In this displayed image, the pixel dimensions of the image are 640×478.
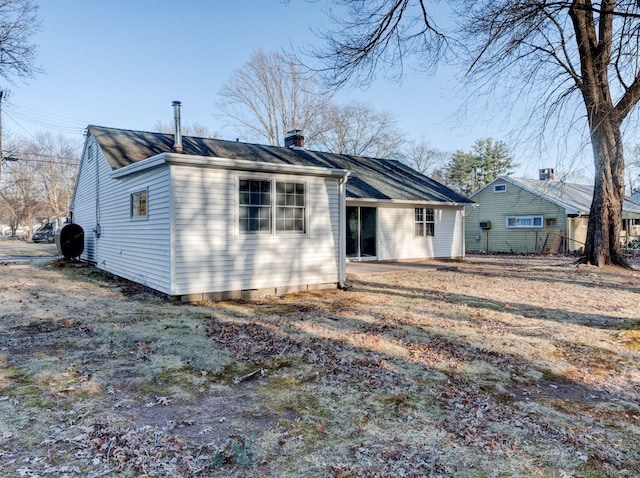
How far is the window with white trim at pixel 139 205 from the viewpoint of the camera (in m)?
8.88

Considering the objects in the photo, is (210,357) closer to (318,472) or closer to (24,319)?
(318,472)

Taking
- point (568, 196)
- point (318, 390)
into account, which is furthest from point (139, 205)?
point (568, 196)

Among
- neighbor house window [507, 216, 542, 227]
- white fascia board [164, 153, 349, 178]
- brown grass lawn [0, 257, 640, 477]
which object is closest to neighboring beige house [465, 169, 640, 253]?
neighbor house window [507, 216, 542, 227]

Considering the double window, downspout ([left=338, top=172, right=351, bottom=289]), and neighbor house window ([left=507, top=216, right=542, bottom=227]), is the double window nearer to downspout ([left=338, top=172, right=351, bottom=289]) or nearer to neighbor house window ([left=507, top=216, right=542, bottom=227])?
downspout ([left=338, top=172, right=351, bottom=289])

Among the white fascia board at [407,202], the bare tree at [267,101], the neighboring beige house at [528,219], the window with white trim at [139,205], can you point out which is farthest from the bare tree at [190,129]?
the window with white trim at [139,205]

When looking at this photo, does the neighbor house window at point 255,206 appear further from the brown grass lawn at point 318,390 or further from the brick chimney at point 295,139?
the brick chimney at point 295,139

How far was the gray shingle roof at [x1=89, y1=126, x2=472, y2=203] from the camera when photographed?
37.7 ft

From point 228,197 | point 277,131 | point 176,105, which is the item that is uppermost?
point 277,131

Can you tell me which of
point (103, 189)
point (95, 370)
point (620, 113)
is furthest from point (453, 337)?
point (103, 189)

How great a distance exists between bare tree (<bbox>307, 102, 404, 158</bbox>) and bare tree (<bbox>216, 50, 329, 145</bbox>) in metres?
0.84

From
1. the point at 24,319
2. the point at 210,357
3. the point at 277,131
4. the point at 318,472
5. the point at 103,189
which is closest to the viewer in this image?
the point at 318,472

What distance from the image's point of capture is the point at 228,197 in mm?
8227

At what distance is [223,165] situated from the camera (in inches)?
312

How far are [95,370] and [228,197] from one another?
4636 mm
